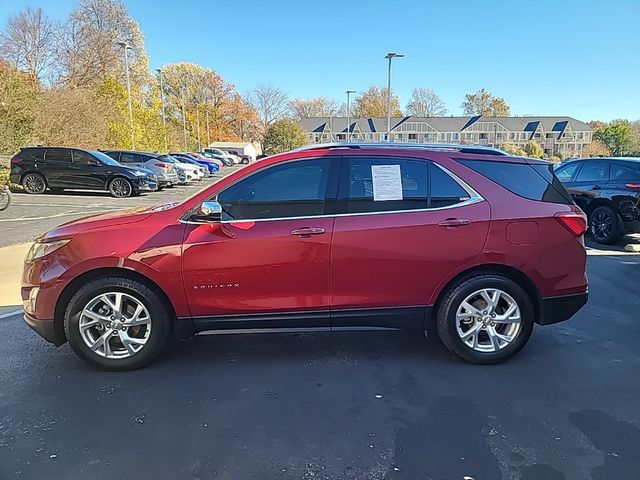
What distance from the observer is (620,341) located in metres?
4.24

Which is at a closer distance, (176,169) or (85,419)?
(85,419)

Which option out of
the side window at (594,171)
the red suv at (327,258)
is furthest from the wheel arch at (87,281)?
the side window at (594,171)

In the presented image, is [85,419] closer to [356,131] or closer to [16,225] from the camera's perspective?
[16,225]

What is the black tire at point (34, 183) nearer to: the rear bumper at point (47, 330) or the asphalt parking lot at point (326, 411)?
the asphalt parking lot at point (326, 411)

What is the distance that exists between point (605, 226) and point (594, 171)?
1.28m

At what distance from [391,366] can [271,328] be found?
1.00 m

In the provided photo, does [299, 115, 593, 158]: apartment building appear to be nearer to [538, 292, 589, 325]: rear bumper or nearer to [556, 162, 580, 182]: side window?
[556, 162, 580, 182]: side window

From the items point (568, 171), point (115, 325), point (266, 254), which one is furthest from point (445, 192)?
point (568, 171)

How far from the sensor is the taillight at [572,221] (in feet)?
12.2

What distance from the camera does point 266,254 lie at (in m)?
3.49

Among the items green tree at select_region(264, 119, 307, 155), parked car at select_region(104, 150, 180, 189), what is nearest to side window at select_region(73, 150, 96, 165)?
parked car at select_region(104, 150, 180, 189)

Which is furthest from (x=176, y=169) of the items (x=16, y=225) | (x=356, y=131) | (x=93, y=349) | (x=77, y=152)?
(x=356, y=131)

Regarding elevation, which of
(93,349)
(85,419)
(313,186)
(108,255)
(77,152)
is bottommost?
(85,419)

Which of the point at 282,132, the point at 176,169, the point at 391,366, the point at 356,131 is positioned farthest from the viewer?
the point at 356,131
